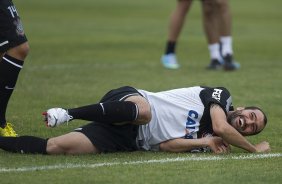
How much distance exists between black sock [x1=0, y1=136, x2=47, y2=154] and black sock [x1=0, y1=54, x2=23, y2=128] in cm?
83

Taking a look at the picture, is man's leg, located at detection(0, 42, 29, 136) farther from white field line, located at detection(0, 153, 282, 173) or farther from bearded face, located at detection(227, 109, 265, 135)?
bearded face, located at detection(227, 109, 265, 135)

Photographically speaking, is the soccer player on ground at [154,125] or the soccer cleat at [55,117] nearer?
the soccer cleat at [55,117]

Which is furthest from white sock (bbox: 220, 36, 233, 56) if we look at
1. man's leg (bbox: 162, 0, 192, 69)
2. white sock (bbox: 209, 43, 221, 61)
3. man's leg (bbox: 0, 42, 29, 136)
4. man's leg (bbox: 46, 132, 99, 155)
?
man's leg (bbox: 46, 132, 99, 155)

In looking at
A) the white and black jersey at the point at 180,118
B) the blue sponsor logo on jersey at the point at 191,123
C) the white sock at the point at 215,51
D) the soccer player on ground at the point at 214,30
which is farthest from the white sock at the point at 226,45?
the blue sponsor logo on jersey at the point at 191,123

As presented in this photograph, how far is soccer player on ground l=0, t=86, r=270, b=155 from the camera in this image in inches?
299

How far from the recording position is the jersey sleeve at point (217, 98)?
7844mm

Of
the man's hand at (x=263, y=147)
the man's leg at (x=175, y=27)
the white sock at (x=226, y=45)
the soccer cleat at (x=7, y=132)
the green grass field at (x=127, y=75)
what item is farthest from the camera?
the man's leg at (x=175, y=27)

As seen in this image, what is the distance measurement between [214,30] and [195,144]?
23.7 ft

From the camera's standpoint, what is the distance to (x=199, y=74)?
13836 mm

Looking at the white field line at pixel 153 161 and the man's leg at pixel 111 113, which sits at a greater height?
the man's leg at pixel 111 113

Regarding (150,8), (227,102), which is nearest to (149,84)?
(227,102)

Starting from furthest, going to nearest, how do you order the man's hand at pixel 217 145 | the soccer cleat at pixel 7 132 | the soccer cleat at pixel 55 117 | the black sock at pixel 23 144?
the soccer cleat at pixel 7 132
the man's hand at pixel 217 145
the black sock at pixel 23 144
the soccer cleat at pixel 55 117

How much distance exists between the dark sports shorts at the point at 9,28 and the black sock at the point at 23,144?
1191mm

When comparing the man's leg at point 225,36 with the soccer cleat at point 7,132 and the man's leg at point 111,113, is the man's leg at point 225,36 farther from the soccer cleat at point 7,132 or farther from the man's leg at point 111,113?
the man's leg at point 111,113
